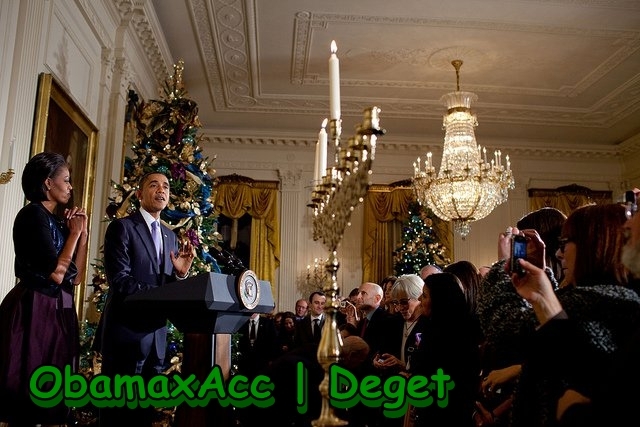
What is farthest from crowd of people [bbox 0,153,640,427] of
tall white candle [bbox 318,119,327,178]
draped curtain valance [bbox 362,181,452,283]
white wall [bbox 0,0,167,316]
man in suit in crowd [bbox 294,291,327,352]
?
draped curtain valance [bbox 362,181,452,283]

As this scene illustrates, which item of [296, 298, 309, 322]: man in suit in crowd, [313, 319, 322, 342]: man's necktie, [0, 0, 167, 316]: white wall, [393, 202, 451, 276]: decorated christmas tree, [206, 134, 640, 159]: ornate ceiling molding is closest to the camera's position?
[0, 0, 167, 316]: white wall

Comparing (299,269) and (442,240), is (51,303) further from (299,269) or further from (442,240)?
(442,240)

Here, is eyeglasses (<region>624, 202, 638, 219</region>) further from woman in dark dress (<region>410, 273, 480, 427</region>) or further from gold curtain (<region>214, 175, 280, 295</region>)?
gold curtain (<region>214, 175, 280, 295</region>)

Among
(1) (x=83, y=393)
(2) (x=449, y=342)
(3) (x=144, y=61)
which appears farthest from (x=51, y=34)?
(2) (x=449, y=342)

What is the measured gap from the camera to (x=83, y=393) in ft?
6.36

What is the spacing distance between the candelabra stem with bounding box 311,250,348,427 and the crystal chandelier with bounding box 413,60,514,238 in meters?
5.55

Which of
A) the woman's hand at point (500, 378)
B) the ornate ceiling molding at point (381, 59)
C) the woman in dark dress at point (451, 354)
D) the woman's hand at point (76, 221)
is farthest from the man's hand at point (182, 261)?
the ornate ceiling molding at point (381, 59)

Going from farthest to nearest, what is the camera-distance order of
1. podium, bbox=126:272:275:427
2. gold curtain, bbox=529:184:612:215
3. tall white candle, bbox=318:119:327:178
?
gold curtain, bbox=529:184:612:215
podium, bbox=126:272:275:427
tall white candle, bbox=318:119:327:178

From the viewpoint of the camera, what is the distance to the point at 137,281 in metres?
2.71

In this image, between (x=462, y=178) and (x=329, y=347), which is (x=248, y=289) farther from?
(x=462, y=178)

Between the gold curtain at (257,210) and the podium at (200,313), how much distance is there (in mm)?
8069

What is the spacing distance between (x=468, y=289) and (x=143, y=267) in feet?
5.88

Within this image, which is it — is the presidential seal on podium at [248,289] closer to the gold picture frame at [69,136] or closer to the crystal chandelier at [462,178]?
the gold picture frame at [69,136]

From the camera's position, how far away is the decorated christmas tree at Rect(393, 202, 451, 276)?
32.8 ft
